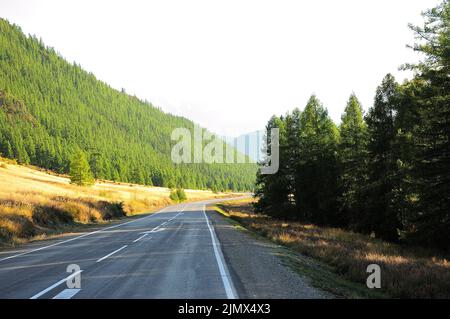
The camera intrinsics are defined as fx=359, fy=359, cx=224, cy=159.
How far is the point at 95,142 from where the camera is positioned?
7662 inches

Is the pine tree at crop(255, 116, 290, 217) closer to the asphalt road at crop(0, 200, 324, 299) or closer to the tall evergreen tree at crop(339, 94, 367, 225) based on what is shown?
the tall evergreen tree at crop(339, 94, 367, 225)

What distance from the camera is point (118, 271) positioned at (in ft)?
34.1

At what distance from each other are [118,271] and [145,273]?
904mm

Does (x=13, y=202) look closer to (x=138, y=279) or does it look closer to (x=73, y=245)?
(x=73, y=245)

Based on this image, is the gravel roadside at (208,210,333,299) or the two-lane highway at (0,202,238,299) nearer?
the two-lane highway at (0,202,238,299)

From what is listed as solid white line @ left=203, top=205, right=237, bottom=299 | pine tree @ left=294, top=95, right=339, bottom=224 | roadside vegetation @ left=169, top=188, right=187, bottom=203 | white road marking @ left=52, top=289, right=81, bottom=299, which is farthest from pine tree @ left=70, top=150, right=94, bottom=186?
white road marking @ left=52, top=289, right=81, bottom=299

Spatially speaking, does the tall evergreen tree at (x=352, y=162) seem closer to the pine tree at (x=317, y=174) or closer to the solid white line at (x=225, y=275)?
the pine tree at (x=317, y=174)

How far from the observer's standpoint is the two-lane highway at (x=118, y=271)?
802 centimetres

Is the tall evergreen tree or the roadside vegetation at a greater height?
the tall evergreen tree

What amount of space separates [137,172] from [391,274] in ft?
474

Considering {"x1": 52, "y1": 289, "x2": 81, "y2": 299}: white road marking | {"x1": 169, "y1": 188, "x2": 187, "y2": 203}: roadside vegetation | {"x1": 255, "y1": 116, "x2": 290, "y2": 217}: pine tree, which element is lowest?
{"x1": 169, "y1": 188, "x2": 187, "y2": 203}: roadside vegetation

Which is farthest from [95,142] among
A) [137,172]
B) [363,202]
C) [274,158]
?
[363,202]

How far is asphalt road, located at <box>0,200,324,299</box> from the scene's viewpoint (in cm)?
808

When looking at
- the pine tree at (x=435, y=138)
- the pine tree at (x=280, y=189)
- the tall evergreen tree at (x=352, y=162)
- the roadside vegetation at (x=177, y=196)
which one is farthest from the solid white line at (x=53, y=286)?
the roadside vegetation at (x=177, y=196)
